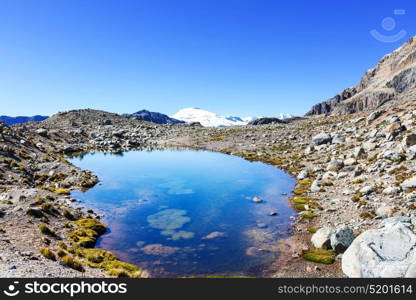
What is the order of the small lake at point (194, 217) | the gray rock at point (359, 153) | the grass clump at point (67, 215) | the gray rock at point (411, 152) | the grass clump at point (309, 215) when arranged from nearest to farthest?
the small lake at point (194, 217) → the grass clump at point (67, 215) → the grass clump at point (309, 215) → the gray rock at point (411, 152) → the gray rock at point (359, 153)

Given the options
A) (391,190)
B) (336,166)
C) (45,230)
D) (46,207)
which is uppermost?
(336,166)

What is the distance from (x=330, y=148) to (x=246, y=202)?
1333 inches

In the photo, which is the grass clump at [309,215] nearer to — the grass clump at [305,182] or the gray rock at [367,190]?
the gray rock at [367,190]

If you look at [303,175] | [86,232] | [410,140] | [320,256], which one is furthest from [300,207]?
[86,232]

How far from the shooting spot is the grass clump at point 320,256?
22.7 meters

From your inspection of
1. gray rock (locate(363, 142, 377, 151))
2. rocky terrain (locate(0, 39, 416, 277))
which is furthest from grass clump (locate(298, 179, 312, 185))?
gray rock (locate(363, 142, 377, 151))

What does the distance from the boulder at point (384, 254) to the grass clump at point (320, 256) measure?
173 centimetres

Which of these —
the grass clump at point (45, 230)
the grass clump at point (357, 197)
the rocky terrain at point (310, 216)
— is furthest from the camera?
the grass clump at point (357, 197)

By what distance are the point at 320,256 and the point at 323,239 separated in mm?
1954

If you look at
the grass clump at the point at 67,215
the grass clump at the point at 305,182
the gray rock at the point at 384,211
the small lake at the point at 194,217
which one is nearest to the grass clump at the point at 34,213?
the grass clump at the point at 67,215

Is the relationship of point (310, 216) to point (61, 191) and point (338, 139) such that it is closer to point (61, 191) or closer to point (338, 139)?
point (61, 191)

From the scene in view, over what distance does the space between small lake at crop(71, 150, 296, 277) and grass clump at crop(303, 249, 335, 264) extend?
2.64 meters

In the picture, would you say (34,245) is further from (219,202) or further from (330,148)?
(330,148)

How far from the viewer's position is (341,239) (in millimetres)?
23766
